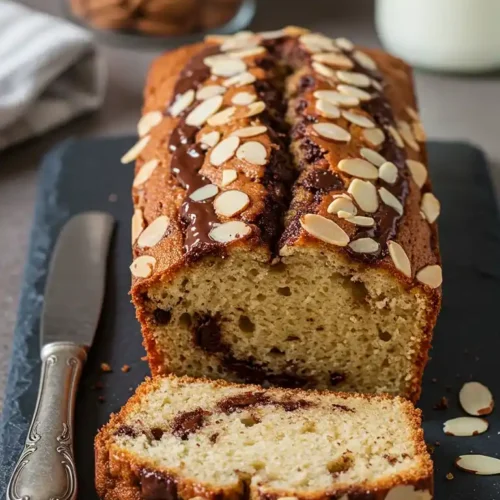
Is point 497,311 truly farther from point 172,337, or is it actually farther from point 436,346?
point 172,337

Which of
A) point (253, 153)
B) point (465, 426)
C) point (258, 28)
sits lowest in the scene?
point (465, 426)

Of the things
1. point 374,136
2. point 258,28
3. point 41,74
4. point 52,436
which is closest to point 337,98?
point 374,136

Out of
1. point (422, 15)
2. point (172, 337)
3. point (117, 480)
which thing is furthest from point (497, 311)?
point (422, 15)

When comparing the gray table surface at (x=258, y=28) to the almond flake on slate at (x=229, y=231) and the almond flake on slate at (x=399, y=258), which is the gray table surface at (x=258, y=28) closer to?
the almond flake on slate at (x=229, y=231)

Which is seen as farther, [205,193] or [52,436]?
[205,193]

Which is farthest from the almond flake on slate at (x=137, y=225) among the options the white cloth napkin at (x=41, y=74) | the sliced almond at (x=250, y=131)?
the white cloth napkin at (x=41, y=74)

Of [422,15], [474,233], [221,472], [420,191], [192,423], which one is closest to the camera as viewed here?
[221,472]

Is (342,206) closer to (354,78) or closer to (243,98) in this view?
(243,98)
